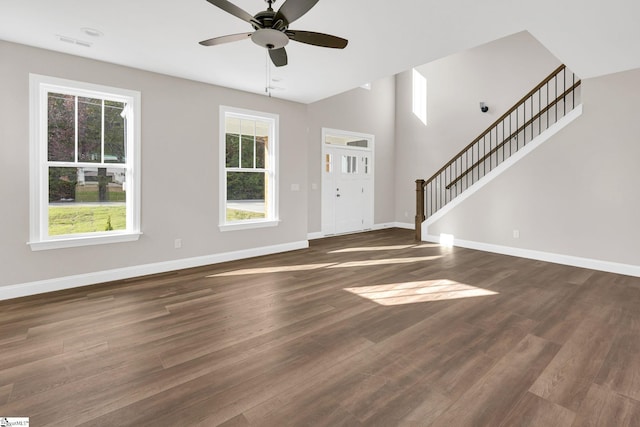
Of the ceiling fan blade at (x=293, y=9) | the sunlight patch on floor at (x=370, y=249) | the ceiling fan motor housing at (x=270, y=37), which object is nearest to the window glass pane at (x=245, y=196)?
the sunlight patch on floor at (x=370, y=249)

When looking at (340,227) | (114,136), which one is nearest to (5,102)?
(114,136)

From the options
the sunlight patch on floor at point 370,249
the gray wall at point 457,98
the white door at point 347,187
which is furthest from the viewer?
the white door at point 347,187

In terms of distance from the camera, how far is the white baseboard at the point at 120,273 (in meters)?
3.62

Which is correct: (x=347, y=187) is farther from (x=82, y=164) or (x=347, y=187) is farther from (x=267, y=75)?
(x=82, y=164)

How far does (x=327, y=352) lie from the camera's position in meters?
2.43

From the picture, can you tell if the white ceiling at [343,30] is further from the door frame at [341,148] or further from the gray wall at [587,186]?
the door frame at [341,148]

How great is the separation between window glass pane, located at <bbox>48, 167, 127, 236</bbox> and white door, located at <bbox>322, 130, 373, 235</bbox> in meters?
4.17

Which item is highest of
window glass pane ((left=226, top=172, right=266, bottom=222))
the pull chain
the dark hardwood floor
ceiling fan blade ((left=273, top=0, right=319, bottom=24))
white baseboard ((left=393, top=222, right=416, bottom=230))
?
the pull chain

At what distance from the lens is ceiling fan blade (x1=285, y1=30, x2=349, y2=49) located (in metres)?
2.53

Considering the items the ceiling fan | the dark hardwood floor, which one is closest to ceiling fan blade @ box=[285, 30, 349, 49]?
the ceiling fan

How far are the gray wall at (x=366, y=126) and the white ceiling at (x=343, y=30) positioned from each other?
2.84m

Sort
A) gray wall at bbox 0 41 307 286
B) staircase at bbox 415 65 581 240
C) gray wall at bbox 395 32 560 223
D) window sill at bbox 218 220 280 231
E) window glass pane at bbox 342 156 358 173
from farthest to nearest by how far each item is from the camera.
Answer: window glass pane at bbox 342 156 358 173
gray wall at bbox 395 32 560 223
staircase at bbox 415 65 581 240
window sill at bbox 218 220 280 231
gray wall at bbox 0 41 307 286

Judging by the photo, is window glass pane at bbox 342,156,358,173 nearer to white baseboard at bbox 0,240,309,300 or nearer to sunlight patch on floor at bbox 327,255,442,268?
white baseboard at bbox 0,240,309,300

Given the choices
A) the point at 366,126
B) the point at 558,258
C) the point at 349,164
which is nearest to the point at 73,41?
the point at 349,164
